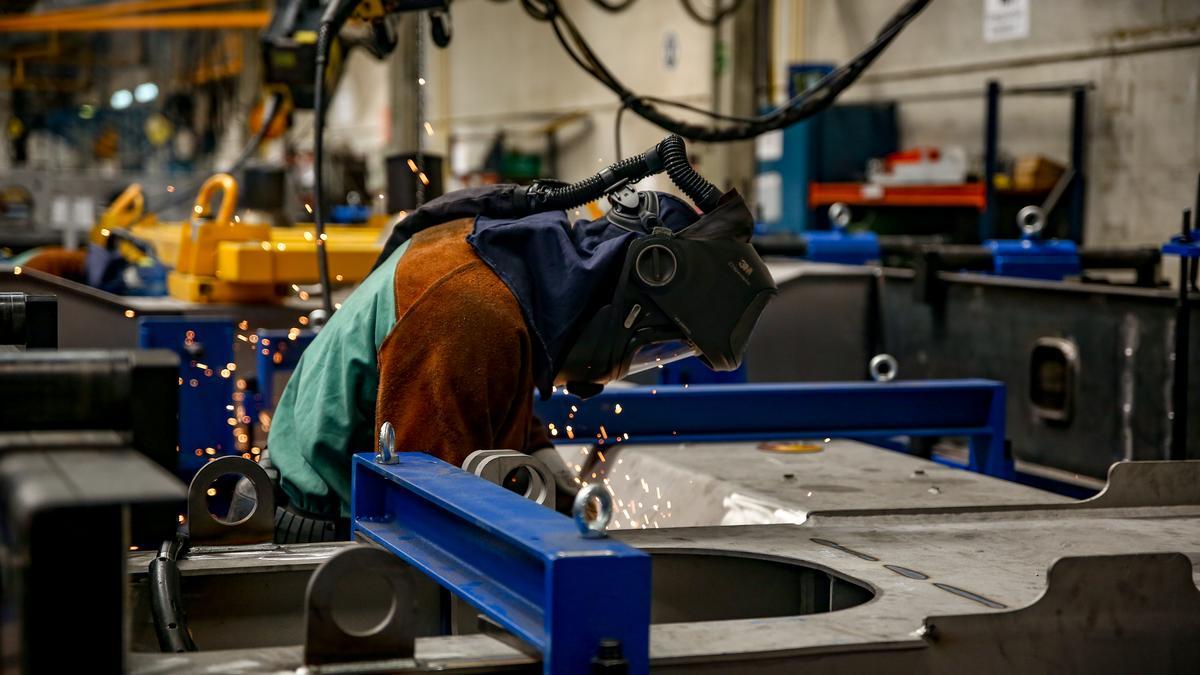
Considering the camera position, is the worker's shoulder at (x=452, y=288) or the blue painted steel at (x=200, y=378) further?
the blue painted steel at (x=200, y=378)

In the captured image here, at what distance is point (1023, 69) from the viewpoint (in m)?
8.95

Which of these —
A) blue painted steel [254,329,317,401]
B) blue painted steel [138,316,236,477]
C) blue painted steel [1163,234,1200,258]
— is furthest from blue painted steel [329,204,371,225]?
blue painted steel [1163,234,1200,258]

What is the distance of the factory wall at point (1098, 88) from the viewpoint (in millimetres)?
7848

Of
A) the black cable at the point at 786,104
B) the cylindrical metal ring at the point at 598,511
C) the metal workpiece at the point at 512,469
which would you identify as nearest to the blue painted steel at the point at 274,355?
the black cable at the point at 786,104

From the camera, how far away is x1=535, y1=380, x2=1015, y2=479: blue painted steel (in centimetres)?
326

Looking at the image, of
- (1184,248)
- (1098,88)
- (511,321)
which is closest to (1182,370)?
(1184,248)

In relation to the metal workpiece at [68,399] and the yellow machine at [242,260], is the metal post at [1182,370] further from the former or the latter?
the metal workpiece at [68,399]

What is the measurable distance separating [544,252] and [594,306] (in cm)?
12

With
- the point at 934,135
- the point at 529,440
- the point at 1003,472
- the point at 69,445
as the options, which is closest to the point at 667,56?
the point at 934,135

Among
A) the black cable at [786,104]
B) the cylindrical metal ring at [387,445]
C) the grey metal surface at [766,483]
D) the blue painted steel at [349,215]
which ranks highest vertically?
the black cable at [786,104]

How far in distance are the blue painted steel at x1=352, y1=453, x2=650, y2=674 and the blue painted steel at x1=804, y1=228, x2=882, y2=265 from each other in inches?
182

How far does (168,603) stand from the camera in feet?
5.70

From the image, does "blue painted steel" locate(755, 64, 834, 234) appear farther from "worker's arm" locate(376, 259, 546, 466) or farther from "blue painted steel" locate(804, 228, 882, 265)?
"worker's arm" locate(376, 259, 546, 466)

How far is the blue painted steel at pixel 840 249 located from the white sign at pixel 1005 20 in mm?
3217
